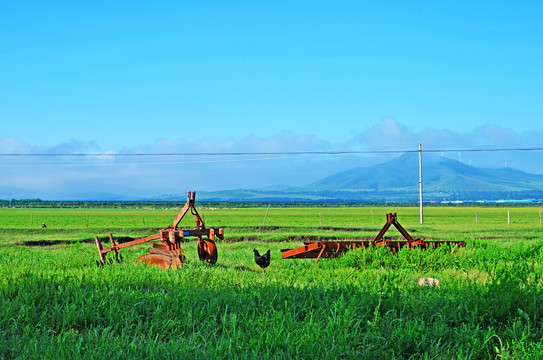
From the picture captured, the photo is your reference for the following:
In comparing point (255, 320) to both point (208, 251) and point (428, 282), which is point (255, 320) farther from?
point (208, 251)

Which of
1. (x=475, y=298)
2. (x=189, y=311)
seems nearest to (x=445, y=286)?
(x=475, y=298)

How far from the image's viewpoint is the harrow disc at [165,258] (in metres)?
13.1

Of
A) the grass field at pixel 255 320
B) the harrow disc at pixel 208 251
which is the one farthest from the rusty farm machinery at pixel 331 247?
the grass field at pixel 255 320

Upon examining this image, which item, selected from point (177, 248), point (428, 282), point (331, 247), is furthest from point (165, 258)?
point (428, 282)

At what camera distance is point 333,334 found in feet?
20.8

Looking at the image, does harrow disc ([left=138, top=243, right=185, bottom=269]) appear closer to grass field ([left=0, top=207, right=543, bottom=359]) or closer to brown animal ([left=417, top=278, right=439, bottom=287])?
grass field ([left=0, top=207, right=543, bottom=359])

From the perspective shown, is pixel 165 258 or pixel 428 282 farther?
pixel 165 258

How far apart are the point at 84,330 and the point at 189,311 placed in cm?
143

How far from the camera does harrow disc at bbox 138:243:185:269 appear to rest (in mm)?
13148

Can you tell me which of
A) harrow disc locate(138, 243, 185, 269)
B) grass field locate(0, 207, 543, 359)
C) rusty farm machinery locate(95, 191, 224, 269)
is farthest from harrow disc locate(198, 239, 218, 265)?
grass field locate(0, 207, 543, 359)

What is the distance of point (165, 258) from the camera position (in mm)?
13422

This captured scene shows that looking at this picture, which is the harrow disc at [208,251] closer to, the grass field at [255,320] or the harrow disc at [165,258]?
the harrow disc at [165,258]

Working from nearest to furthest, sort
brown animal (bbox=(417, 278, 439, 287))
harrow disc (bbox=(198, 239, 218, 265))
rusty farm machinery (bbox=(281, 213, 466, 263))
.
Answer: brown animal (bbox=(417, 278, 439, 287)), harrow disc (bbox=(198, 239, 218, 265)), rusty farm machinery (bbox=(281, 213, 466, 263))

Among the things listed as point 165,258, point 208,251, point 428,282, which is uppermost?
point 208,251
